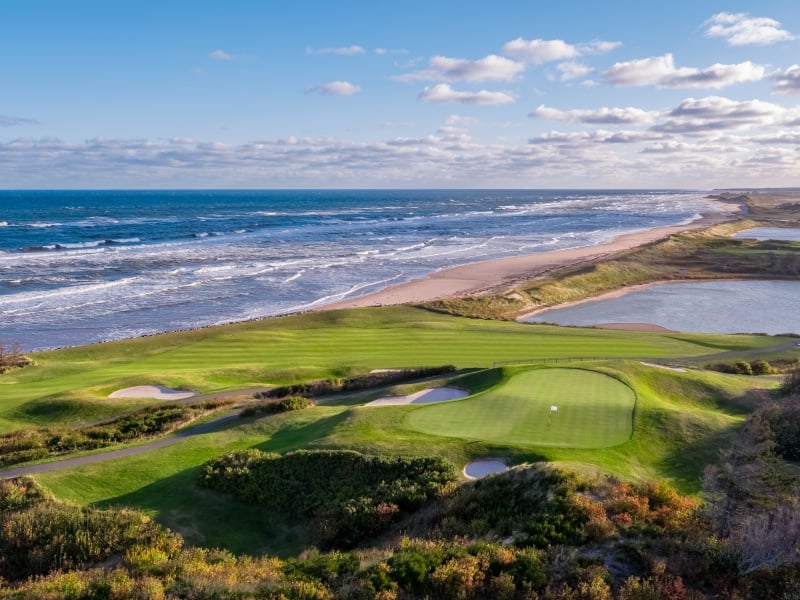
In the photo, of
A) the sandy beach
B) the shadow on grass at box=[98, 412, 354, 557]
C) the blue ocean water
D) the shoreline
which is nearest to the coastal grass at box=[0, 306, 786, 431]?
the shoreline

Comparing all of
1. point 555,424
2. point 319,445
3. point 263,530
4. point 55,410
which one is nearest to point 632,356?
point 555,424

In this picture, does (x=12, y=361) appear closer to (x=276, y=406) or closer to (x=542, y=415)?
(x=276, y=406)

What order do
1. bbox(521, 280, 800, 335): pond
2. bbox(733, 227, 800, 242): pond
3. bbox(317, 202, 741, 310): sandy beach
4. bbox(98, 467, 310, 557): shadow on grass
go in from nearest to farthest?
bbox(98, 467, 310, 557): shadow on grass
bbox(521, 280, 800, 335): pond
bbox(317, 202, 741, 310): sandy beach
bbox(733, 227, 800, 242): pond

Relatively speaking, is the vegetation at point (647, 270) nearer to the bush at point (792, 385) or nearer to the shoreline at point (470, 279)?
the shoreline at point (470, 279)

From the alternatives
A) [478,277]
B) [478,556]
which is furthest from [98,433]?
[478,277]

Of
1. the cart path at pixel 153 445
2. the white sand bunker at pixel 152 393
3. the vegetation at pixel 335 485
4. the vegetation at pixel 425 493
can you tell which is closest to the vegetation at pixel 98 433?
the vegetation at pixel 425 493

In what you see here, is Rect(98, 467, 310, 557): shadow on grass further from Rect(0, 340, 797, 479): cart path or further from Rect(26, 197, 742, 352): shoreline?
Rect(26, 197, 742, 352): shoreline

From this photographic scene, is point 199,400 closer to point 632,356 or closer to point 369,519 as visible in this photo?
point 369,519
